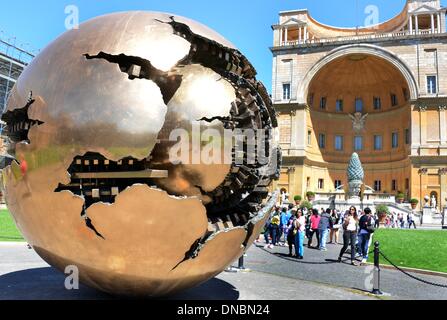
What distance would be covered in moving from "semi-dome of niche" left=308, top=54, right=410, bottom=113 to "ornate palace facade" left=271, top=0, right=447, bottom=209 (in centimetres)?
11

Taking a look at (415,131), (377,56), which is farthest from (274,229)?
(377,56)

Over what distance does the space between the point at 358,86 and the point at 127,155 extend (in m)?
46.9

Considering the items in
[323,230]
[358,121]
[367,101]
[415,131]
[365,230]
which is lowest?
[323,230]

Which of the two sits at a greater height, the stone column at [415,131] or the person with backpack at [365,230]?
the stone column at [415,131]

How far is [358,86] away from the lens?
4725 cm

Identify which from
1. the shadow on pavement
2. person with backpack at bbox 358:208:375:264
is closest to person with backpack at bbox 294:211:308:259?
person with backpack at bbox 358:208:375:264

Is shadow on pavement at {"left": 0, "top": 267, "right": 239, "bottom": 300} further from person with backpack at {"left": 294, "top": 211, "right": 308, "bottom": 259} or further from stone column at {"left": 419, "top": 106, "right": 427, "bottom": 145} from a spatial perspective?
stone column at {"left": 419, "top": 106, "right": 427, "bottom": 145}

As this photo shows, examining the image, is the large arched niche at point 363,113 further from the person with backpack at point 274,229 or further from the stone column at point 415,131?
the person with backpack at point 274,229

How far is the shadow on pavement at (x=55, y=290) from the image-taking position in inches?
218

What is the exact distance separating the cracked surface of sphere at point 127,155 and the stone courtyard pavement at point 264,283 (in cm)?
131

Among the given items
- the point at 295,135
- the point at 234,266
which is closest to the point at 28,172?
the point at 234,266

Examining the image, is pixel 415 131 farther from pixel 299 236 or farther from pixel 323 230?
pixel 299 236

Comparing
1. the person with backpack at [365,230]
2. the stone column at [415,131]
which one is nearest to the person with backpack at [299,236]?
the person with backpack at [365,230]
